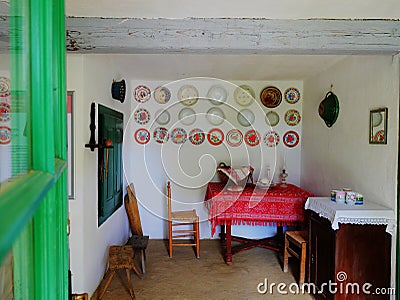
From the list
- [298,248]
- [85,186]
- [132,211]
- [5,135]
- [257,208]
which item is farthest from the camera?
[132,211]

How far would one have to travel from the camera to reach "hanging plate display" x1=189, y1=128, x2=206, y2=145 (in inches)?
201

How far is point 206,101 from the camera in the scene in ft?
16.7

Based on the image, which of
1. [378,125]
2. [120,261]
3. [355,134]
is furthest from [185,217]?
[378,125]

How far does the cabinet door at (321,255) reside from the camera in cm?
287

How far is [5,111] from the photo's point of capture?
0.79 meters

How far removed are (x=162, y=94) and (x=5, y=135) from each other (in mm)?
4310

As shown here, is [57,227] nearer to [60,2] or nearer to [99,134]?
[60,2]

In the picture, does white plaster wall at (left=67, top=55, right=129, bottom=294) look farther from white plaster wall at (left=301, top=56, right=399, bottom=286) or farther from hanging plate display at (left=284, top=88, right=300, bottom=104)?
hanging plate display at (left=284, top=88, right=300, bottom=104)

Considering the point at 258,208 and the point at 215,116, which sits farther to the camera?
the point at 215,116

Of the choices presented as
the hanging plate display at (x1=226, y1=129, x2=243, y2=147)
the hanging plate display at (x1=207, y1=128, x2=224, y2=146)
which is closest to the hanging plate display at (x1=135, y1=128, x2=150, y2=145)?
the hanging plate display at (x1=207, y1=128, x2=224, y2=146)

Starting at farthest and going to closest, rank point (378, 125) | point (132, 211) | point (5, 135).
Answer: point (132, 211) → point (378, 125) → point (5, 135)

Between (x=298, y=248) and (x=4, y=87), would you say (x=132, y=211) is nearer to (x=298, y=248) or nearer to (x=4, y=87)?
(x=298, y=248)

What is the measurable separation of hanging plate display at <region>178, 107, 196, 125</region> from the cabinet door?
91.4 inches

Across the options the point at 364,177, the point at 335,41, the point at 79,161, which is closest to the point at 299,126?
the point at 364,177
